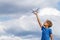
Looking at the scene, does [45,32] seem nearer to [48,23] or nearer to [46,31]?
[46,31]

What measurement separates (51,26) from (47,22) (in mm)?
449

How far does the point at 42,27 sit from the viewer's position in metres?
24.8

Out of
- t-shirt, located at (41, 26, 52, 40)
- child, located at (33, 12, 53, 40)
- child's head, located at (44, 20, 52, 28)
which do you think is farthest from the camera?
t-shirt, located at (41, 26, 52, 40)

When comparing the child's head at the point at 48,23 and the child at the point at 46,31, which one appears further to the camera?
the child at the point at 46,31

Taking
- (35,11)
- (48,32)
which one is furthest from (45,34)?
(35,11)

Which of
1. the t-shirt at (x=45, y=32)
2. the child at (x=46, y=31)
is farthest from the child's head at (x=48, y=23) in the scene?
the t-shirt at (x=45, y=32)

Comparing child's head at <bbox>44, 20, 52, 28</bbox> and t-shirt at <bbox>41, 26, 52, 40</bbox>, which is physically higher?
child's head at <bbox>44, 20, 52, 28</bbox>

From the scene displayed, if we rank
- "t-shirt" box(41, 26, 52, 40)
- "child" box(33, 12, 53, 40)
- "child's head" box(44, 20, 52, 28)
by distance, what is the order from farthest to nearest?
"t-shirt" box(41, 26, 52, 40) → "child" box(33, 12, 53, 40) → "child's head" box(44, 20, 52, 28)

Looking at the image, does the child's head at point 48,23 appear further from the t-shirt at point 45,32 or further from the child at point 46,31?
the t-shirt at point 45,32

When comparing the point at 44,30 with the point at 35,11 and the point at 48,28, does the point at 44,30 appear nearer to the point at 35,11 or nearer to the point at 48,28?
the point at 48,28

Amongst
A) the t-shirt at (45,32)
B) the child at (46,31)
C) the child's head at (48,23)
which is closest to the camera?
the child's head at (48,23)

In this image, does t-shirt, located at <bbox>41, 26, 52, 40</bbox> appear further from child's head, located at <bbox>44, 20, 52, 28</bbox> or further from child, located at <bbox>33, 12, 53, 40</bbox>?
child's head, located at <bbox>44, 20, 52, 28</bbox>

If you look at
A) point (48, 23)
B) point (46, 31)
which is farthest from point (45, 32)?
point (48, 23)

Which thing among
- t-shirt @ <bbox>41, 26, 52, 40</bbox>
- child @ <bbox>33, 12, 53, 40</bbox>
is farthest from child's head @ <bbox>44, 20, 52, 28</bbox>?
t-shirt @ <bbox>41, 26, 52, 40</bbox>
